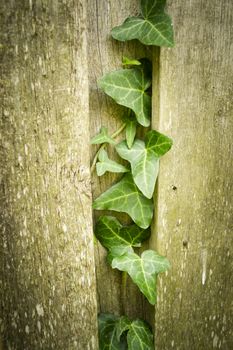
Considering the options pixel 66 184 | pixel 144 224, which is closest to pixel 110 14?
→ pixel 66 184

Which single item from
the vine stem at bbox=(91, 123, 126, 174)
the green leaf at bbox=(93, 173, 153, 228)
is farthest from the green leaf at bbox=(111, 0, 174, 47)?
the green leaf at bbox=(93, 173, 153, 228)

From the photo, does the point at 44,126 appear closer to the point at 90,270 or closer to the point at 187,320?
the point at 90,270

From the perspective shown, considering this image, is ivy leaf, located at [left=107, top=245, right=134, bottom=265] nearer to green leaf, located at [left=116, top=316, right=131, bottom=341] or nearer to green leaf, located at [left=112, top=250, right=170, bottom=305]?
green leaf, located at [left=112, top=250, right=170, bottom=305]

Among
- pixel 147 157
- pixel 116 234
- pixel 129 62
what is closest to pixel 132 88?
pixel 129 62

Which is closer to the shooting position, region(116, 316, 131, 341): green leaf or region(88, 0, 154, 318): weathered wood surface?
Result: region(88, 0, 154, 318): weathered wood surface

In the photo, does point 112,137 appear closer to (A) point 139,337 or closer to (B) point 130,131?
(B) point 130,131

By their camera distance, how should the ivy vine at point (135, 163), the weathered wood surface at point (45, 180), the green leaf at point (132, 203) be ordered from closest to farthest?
1. the weathered wood surface at point (45, 180)
2. the ivy vine at point (135, 163)
3. the green leaf at point (132, 203)

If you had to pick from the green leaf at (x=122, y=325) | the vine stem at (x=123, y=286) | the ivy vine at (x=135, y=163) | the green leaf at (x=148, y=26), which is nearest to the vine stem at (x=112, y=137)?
the ivy vine at (x=135, y=163)

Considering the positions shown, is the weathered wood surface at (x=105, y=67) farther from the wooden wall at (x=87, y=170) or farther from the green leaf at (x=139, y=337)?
the green leaf at (x=139, y=337)
